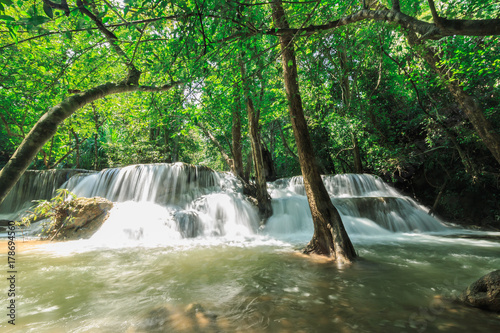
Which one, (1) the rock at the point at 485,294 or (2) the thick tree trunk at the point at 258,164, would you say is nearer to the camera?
(1) the rock at the point at 485,294

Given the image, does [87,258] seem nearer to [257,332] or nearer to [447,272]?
[257,332]

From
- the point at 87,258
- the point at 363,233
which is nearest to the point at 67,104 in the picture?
the point at 87,258

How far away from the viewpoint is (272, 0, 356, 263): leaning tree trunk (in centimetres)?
467

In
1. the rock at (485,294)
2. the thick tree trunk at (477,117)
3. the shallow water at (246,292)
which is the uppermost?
the thick tree trunk at (477,117)

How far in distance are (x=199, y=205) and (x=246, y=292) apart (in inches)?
306

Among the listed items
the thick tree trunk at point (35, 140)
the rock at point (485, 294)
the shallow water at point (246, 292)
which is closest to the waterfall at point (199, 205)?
the shallow water at point (246, 292)

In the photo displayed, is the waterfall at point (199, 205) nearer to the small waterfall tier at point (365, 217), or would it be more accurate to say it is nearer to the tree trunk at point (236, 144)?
the small waterfall tier at point (365, 217)

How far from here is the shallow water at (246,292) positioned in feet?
7.41

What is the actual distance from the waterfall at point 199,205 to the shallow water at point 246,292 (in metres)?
3.09

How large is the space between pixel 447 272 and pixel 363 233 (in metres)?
4.80

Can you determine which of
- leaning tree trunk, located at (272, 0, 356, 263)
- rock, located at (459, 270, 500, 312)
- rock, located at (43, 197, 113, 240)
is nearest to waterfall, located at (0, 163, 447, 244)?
rock, located at (43, 197, 113, 240)

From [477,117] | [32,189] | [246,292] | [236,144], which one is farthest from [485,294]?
[32,189]

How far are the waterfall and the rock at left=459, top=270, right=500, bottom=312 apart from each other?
5.62 metres

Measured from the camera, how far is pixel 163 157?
723 inches
